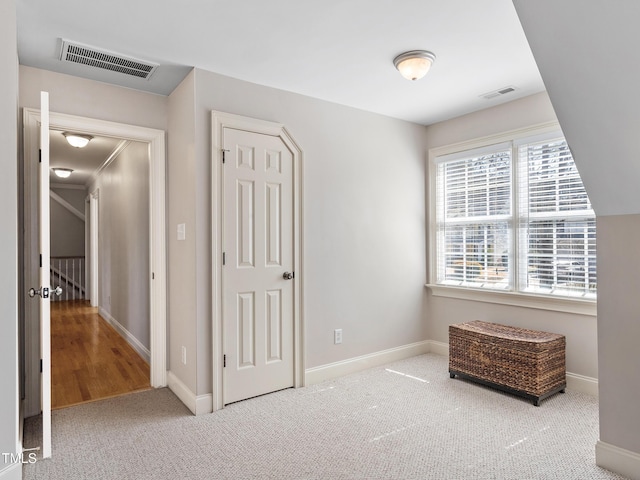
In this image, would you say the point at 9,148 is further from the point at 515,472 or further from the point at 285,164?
the point at 515,472

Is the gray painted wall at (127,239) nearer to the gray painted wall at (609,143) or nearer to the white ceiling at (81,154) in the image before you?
the white ceiling at (81,154)

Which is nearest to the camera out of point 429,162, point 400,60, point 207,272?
point 400,60

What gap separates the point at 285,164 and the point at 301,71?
749 millimetres

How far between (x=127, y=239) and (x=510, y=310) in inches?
176

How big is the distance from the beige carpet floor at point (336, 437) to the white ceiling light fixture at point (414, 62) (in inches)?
94.8

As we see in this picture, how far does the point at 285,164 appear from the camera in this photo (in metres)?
3.40

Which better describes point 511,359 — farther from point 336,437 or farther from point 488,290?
point 336,437

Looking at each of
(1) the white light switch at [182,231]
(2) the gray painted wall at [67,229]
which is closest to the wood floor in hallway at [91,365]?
(1) the white light switch at [182,231]

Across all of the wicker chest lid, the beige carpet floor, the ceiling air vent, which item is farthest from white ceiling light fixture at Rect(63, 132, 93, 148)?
the wicker chest lid

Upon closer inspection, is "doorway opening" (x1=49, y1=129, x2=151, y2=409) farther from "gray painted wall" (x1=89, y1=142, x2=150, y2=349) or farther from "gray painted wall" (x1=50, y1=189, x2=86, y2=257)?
"gray painted wall" (x1=50, y1=189, x2=86, y2=257)

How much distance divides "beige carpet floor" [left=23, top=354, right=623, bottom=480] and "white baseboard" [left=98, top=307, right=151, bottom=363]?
3.25 ft

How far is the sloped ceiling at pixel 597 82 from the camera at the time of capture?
60.1 inches

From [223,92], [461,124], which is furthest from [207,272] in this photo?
[461,124]

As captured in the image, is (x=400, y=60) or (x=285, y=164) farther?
(x=285, y=164)
